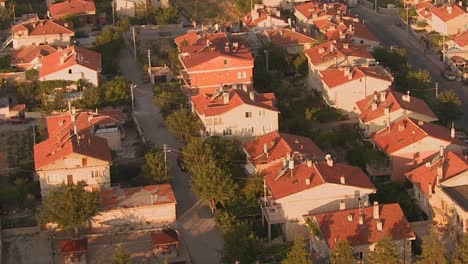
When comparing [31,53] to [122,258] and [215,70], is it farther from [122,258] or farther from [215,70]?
[122,258]

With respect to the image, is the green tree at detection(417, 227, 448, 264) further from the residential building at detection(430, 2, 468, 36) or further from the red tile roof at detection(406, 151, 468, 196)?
the residential building at detection(430, 2, 468, 36)

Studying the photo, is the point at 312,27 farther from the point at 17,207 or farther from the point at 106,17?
the point at 17,207

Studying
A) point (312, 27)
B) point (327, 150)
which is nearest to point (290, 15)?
point (312, 27)

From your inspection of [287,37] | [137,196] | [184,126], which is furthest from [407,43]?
[137,196]

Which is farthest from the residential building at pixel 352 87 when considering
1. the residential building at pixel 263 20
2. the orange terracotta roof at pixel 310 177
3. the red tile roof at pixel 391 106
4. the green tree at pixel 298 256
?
the green tree at pixel 298 256

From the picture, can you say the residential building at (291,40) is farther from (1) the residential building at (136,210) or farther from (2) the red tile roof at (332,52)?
(1) the residential building at (136,210)

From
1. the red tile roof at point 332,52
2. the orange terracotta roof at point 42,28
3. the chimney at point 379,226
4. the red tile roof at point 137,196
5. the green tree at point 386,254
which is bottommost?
the red tile roof at point 137,196
